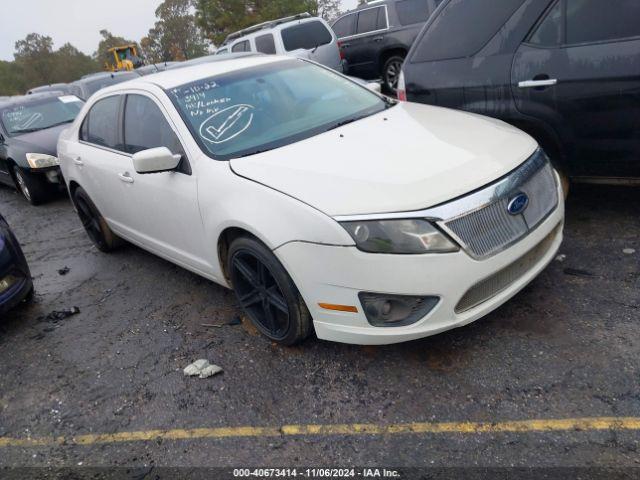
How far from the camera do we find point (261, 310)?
10.5 feet

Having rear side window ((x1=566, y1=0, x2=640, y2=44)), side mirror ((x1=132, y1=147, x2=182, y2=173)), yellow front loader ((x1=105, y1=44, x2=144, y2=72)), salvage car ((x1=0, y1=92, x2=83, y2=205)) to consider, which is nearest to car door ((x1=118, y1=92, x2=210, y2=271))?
side mirror ((x1=132, y1=147, x2=182, y2=173))

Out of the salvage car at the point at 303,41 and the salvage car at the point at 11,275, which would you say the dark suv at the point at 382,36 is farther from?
the salvage car at the point at 11,275

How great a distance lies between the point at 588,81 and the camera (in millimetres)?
3350

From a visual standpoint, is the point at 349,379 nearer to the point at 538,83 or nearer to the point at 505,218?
the point at 505,218

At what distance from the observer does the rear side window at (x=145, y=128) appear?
3449 millimetres

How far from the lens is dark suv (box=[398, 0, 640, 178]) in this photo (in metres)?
3.27

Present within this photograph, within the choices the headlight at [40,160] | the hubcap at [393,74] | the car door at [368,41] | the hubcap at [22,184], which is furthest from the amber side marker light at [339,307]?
the car door at [368,41]

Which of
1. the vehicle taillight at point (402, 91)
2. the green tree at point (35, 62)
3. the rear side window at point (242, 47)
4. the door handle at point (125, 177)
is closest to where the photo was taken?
the door handle at point (125, 177)

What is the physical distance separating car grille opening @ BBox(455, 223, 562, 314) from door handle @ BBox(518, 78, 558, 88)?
122 cm

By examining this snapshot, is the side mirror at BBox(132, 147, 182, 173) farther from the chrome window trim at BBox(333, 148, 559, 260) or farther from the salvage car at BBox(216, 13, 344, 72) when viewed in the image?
the salvage car at BBox(216, 13, 344, 72)

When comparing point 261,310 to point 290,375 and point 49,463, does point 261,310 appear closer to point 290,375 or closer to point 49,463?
point 290,375

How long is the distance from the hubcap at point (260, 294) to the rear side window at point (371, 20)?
865 cm

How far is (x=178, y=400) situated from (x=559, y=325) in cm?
219

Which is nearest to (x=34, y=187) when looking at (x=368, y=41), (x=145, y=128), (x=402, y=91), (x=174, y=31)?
(x=145, y=128)
